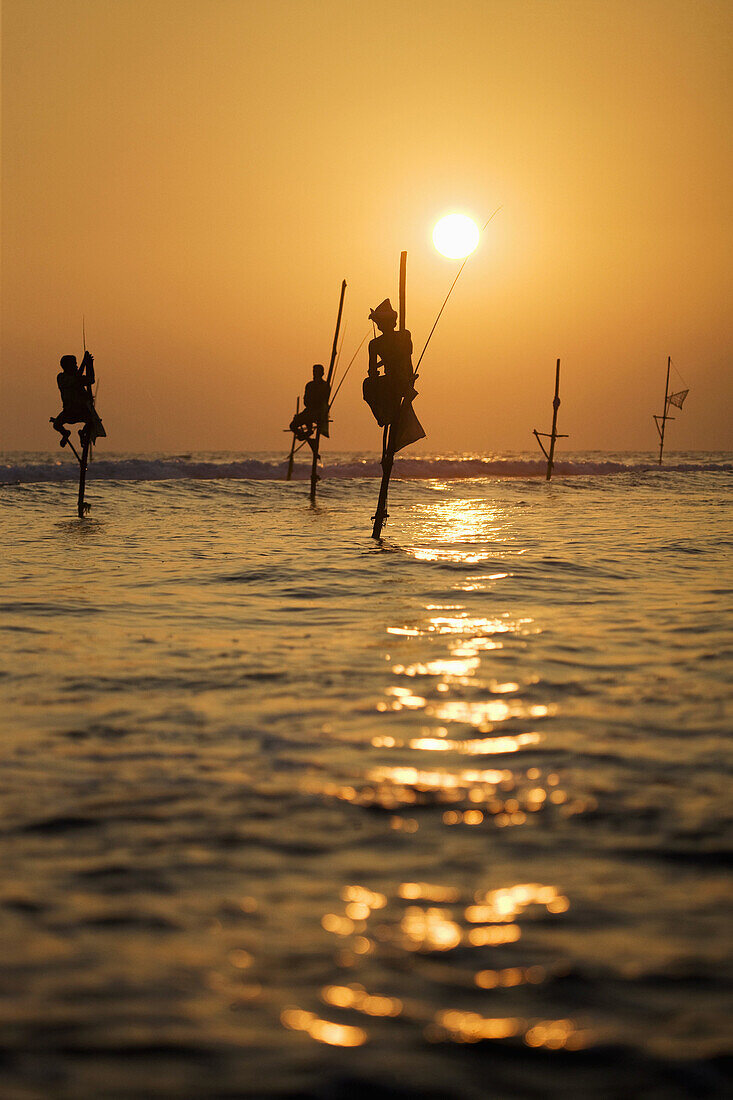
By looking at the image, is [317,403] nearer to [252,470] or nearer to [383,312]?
[383,312]

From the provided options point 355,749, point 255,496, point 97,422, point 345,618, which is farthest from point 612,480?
point 355,749

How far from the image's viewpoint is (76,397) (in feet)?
51.3

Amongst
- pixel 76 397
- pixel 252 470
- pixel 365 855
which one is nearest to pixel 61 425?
pixel 76 397

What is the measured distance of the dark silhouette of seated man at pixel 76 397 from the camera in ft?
51.0

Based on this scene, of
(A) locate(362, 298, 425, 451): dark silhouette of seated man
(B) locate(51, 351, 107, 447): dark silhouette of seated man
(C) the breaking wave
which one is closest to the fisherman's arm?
(B) locate(51, 351, 107, 447): dark silhouette of seated man

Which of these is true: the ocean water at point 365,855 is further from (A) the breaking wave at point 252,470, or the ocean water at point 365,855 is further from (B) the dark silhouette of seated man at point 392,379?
(A) the breaking wave at point 252,470

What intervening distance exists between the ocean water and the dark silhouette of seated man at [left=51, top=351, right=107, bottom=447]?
9.78 metres

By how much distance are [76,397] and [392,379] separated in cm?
675

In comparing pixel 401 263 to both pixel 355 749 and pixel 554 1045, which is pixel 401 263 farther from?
pixel 554 1045

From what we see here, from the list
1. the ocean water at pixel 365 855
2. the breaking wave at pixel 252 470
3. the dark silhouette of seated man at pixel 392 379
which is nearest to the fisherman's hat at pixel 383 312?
the dark silhouette of seated man at pixel 392 379

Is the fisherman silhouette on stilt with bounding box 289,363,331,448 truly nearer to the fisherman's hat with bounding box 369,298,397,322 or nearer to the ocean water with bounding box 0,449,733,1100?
the fisherman's hat with bounding box 369,298,397,322

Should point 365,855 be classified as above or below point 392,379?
below

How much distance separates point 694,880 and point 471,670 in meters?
2.50

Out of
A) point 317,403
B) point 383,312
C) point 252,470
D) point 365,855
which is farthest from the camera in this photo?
point 252,470
